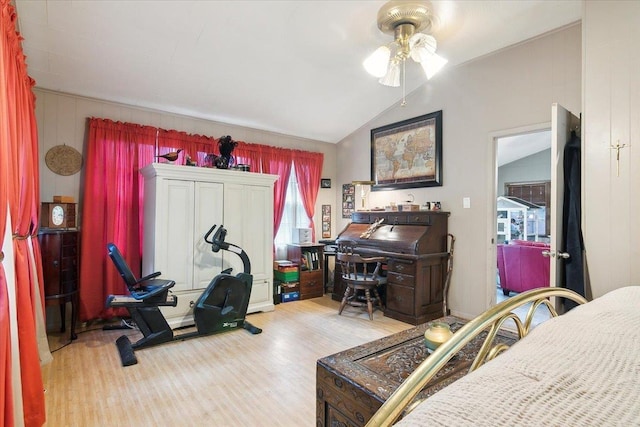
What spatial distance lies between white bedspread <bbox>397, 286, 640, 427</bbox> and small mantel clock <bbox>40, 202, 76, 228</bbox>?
149 inches

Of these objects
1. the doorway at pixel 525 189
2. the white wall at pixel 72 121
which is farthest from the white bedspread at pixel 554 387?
the doorway at pixel 525 189

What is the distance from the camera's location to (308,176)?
523 centimetres

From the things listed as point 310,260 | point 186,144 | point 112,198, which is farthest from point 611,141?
point 112,198

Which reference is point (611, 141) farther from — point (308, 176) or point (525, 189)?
point (525, 189)

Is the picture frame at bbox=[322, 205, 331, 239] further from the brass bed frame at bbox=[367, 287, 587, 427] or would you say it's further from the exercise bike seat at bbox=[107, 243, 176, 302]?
the brass bed frame at bbox=[367, 287, 587, 427]

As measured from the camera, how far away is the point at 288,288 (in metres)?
4.59

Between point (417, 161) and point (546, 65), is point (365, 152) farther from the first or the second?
point (546, 65)

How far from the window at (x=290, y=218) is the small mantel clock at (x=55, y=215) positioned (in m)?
2.58

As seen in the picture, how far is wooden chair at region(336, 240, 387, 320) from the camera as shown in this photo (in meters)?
3.74

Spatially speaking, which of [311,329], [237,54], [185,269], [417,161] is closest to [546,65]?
[417,161]

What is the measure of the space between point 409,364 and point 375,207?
11.9 feet

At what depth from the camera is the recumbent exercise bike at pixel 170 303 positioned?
2842 mm

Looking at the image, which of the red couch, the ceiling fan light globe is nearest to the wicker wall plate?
the ceiling fan light globe

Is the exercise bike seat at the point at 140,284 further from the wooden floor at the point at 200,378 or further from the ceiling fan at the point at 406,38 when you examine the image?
the ceiling fan at the point at 406,38
